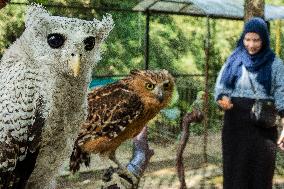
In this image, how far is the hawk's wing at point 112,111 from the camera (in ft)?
9.71

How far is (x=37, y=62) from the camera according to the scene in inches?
69.5

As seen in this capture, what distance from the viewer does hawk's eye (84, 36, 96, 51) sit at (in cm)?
173

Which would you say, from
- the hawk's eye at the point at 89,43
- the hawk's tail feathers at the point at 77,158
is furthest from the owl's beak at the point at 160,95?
the hawk's eye at the point at 89,43

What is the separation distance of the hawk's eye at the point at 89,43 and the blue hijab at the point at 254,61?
2.42 metres

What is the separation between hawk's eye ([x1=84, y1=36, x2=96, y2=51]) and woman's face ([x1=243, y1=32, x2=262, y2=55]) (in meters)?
2.45

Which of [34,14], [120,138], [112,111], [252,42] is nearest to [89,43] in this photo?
[34,14]

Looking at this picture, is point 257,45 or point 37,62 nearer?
point 37,62

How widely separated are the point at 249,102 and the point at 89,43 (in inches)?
102

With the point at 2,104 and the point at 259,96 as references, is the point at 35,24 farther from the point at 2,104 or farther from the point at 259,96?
the point at 259,96

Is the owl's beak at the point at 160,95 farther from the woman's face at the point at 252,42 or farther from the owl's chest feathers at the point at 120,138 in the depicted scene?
the woman's face at the point at 252,42

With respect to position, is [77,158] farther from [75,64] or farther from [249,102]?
[249,102]

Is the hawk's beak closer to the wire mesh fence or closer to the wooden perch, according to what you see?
the wooden perch

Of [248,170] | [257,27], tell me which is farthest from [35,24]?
[248,170]

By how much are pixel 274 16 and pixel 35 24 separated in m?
6.49
